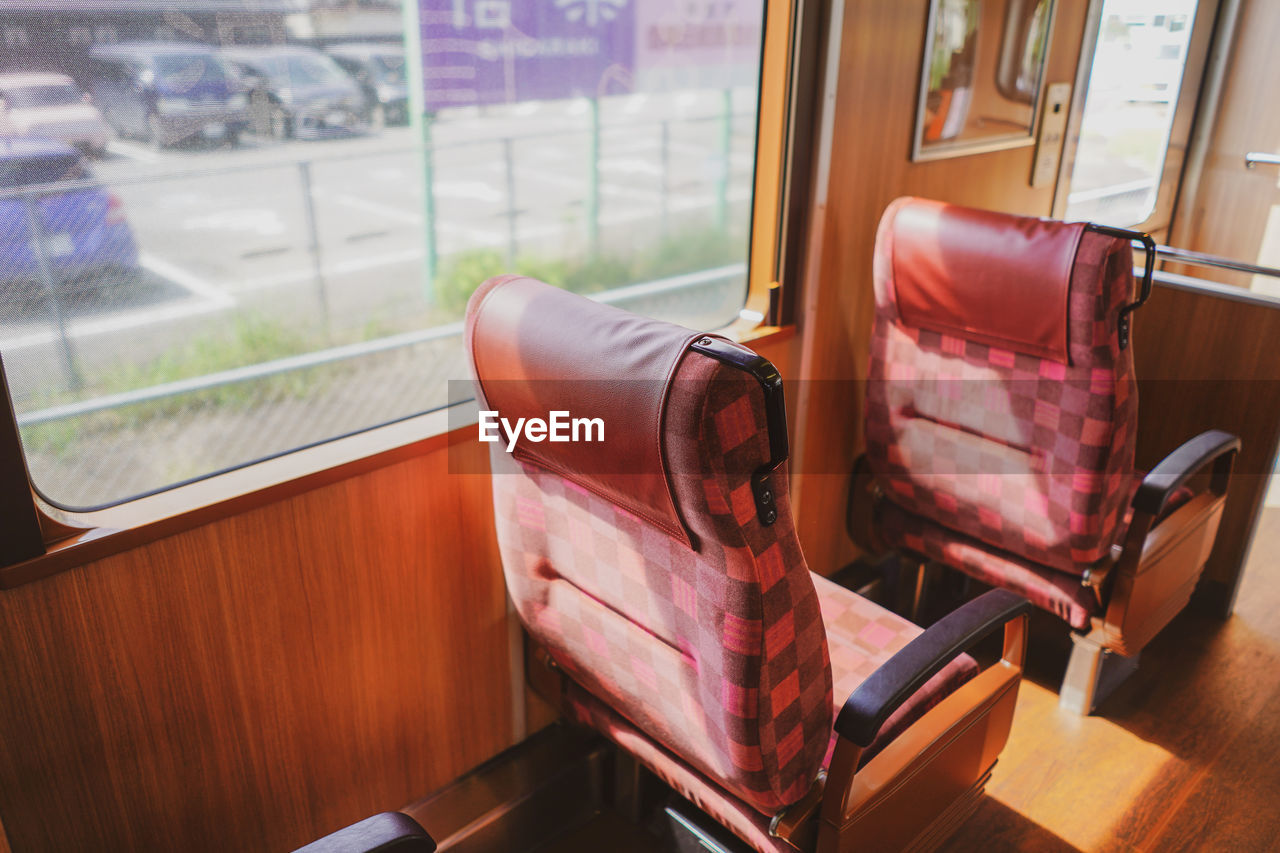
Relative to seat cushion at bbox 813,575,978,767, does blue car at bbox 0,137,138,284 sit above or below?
above


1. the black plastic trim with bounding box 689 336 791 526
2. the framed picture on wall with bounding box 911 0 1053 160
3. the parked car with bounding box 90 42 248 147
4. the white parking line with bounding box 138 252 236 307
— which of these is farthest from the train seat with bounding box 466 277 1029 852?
the framed picture on wall with bounding box 911 0 1053 160

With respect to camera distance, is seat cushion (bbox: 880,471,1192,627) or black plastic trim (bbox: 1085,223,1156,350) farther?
seat cushion (bbox: 880,471,1192,627)

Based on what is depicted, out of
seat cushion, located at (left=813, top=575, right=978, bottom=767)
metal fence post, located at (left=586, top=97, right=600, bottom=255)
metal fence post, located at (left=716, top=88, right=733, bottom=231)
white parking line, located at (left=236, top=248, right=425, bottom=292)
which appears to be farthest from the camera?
metal fence post, located at (left=586, top=97, right=600, bottom=255)

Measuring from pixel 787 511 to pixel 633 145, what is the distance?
2418 mm

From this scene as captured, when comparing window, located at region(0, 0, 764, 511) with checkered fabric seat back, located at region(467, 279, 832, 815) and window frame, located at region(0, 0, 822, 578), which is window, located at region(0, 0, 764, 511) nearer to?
window frame, located at region(0, 0, 822, 578)

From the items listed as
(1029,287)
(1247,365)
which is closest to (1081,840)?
(1029,287)

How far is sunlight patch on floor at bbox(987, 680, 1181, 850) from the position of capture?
6.16 ft

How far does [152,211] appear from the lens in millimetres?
Result: 1561

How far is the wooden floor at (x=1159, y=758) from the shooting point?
1.85m

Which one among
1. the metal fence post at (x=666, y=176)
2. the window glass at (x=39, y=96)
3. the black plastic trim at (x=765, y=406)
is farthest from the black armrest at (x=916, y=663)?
the metal fence post at (x=666, y=176)

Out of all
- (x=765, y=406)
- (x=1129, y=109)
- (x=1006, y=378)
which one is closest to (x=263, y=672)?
(x=765, y=406)

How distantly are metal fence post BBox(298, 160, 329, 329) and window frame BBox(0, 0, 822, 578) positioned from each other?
70 cm

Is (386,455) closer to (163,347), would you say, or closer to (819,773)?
(163,347)

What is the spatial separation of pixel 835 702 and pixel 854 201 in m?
1.22
